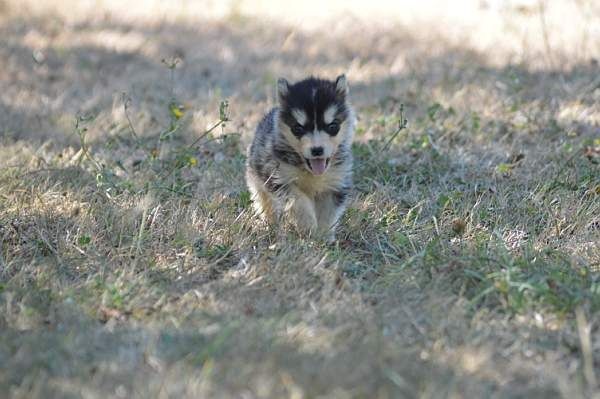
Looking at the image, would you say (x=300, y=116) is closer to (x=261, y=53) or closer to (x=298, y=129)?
(x=298, y=129)

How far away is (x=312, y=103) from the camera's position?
18.8 ft

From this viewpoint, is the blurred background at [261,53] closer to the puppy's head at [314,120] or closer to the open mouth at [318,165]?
the puppy's head at [314,120]

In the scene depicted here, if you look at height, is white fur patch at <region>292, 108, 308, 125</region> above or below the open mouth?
above

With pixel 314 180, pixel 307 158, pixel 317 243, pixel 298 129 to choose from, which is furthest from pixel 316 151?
pixel 317 243

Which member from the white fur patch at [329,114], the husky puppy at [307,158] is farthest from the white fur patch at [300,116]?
the white fur patch at [329,114]

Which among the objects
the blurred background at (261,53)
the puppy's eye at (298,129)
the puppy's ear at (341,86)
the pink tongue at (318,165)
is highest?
the puppy's ear at (341,86)

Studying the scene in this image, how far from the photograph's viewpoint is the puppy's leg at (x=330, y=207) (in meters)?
6.15

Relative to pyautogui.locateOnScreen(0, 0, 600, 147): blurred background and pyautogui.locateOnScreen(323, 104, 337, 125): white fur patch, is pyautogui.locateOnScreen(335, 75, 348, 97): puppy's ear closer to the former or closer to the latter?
pyautogui.locateOnScreen(323, 104, 337, 125): white fur patch

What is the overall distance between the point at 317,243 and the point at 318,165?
589 millimetres

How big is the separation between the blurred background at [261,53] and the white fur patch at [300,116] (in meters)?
2.97

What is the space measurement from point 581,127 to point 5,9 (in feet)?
34.4

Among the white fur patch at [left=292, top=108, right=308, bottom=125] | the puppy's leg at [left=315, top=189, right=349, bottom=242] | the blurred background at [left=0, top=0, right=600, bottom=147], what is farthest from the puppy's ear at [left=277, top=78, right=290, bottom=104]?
the blurred background at [left=0, top=0, right=600, bottom=147]

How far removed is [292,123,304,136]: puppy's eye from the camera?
5.81m

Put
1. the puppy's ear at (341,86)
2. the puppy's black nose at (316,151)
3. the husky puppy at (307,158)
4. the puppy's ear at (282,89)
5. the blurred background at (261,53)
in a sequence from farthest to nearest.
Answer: the blurred background at (261,53) < the puppy's ear at (341,86) < the puppy's ear at (282,89) < the husky puppy at (307,158) < the puppy's black nose at (316,151)
